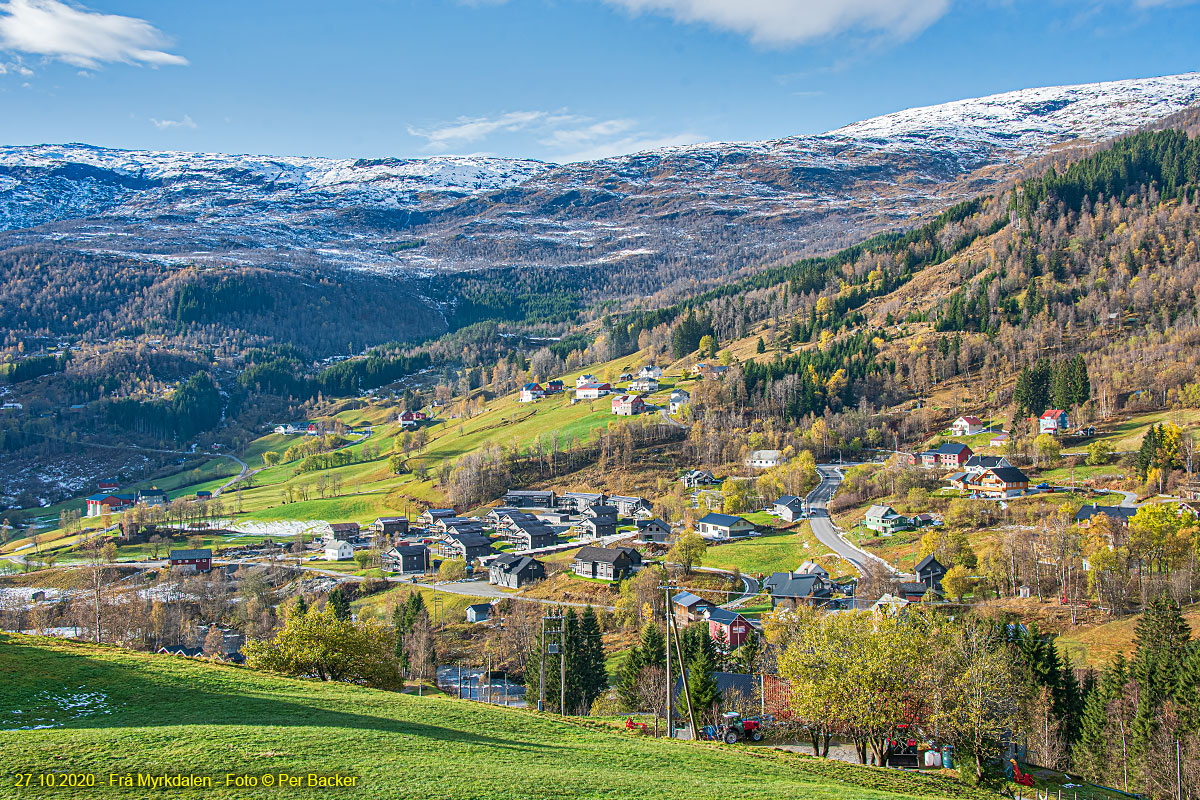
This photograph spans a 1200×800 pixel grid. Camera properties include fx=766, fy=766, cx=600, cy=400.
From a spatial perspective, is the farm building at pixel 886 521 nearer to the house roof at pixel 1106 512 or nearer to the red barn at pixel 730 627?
the house roof at pixel 1106 512

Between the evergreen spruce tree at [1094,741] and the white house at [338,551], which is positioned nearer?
the evergreen spruce tree at [1094,741]

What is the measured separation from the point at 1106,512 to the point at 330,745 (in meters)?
76.5

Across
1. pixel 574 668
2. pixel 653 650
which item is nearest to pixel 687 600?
pixel 653 650

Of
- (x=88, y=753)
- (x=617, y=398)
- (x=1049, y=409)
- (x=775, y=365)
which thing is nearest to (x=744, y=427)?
(x=775, y=365)

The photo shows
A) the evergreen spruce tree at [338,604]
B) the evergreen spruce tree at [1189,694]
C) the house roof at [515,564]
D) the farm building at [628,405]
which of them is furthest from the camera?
the farm building at [628,405]

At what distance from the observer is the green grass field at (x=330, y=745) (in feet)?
61.3

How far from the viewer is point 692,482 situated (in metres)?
110

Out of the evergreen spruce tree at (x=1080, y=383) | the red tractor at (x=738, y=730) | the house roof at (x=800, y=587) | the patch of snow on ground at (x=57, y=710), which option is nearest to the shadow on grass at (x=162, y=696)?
the patch of snow on ground at (x=57, y=710)

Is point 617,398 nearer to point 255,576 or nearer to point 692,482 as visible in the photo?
point 692,482

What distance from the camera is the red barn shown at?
5856 centimetres

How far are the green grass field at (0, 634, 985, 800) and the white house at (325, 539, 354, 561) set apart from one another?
67106 mm

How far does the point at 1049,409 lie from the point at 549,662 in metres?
101

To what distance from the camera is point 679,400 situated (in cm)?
14412

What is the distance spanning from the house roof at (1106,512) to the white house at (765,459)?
41.9 metres
